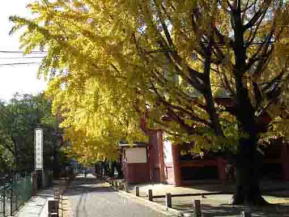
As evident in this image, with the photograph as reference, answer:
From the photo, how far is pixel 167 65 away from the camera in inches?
641

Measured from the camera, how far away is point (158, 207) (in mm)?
21328

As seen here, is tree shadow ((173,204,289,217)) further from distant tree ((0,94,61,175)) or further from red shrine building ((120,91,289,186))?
distant tree ((0,94,61,175))

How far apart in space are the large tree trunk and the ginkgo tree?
1.6 inches

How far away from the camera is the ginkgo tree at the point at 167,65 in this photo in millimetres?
14766

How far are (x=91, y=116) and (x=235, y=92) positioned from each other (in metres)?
6.12

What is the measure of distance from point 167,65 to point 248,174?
19.9 ft

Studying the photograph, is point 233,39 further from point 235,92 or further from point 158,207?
point 158,207

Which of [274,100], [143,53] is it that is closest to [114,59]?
[143,53]

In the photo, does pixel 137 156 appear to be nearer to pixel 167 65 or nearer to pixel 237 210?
pixel 237 210

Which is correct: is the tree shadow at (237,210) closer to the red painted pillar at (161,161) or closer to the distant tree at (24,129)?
the red painted pillar at (161,161)

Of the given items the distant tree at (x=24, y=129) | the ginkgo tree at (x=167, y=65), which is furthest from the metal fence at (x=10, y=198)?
the distant tree at (x=24, y=129)

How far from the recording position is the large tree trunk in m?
18.9

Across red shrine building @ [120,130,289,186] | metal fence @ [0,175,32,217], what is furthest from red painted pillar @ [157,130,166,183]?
metal fence @ [0,175,32,217]

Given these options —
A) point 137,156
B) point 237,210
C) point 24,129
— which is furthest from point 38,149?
point 237,210
